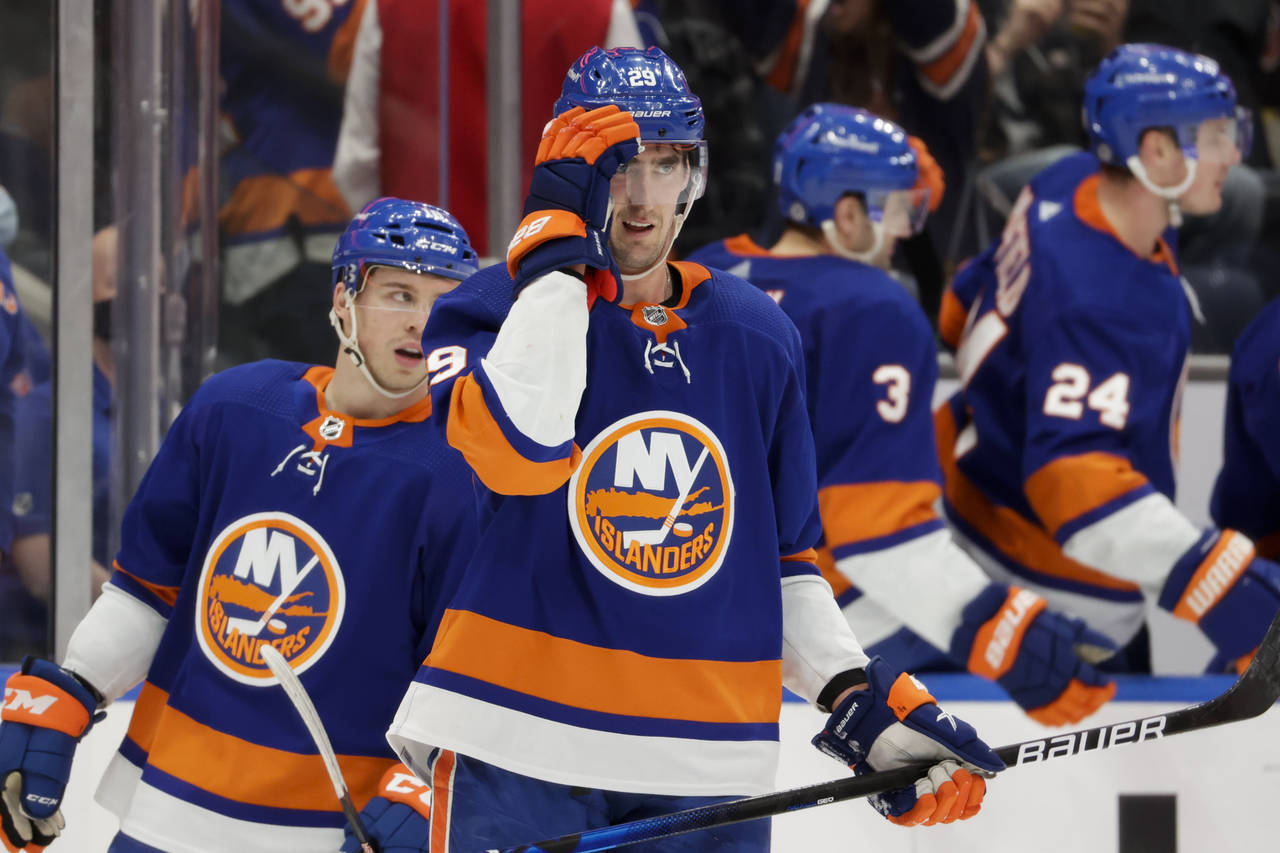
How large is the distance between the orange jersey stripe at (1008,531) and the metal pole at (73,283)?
5.19ft

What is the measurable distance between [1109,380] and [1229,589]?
395 mm

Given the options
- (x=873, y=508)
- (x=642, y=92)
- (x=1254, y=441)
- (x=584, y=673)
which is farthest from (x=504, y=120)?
(x=584, y=673)

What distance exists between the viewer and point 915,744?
1721 mm

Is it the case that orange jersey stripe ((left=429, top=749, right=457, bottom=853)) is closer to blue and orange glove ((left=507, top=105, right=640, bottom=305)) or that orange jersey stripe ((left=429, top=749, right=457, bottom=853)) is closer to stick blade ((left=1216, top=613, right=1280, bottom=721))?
blue and orange glove ((left=507, top=105, right=640, bottom=305))

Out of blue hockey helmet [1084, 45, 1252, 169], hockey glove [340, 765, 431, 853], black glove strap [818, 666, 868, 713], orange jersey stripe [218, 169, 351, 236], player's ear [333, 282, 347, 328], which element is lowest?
hockey glove [340, 765, 431, 853]

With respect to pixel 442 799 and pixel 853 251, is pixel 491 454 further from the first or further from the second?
pixel 853 251

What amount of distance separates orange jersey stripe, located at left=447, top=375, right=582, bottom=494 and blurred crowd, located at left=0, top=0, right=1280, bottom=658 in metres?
1.42

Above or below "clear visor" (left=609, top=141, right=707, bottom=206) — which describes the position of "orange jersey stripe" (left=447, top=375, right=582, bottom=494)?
below

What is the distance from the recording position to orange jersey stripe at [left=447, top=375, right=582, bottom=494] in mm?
1512

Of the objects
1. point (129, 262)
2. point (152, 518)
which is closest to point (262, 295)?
point (129, 262)

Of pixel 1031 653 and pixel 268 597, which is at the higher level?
pixel 268 597

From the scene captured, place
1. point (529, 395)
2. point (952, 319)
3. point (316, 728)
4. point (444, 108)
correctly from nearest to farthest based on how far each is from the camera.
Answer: point (529, 395) → point (316, 728) → point (444, 108) → point (952, 319)

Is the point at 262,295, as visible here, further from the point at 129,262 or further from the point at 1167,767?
the point at 1167,767

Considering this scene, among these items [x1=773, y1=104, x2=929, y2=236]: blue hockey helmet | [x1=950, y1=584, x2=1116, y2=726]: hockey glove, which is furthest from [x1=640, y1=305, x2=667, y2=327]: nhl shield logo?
[x1=773, y1=104, x2=929, y2=236]: blue hockey helmet
